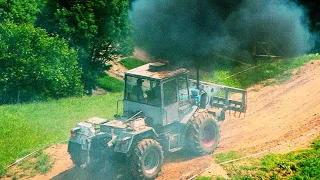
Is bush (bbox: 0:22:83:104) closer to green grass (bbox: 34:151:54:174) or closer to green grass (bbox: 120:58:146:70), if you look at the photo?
green grass (bbox: 34:151:54:174)

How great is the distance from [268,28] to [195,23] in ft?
26.1

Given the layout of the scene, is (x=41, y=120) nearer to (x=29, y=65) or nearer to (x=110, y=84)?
(x=29, y=65)

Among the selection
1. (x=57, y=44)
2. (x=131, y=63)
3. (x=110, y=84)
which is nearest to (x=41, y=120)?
(x=57, y=44)

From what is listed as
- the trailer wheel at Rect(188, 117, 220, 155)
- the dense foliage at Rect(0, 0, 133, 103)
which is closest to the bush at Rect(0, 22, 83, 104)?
the dense foliage at Rect(0, 0, 133, 103)

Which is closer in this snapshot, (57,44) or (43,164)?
(43,164)

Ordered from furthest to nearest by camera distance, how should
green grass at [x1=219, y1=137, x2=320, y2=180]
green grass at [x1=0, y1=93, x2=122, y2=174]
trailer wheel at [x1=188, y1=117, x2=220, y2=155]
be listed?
1. green grass at [x1=0, y1=93, x2=122, y2=174]
2. trailer wheel at [x1=188, y1=117, x2=220, y2=155]
3. green grass at [x1=219, y1=137, x2=320, y2=180]

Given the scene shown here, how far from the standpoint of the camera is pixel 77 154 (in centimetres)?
1520

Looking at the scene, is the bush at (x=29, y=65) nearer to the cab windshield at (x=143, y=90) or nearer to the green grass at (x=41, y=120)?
the green grass at (x=41, y=120)

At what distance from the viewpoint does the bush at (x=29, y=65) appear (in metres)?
28.8

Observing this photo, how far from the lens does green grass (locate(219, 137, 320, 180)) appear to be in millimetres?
14789

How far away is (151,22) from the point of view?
80.3 ft

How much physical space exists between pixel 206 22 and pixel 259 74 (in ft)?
27.6

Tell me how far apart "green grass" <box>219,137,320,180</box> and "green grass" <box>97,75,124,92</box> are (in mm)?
25976

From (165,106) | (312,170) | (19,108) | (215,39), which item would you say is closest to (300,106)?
(215,39)
